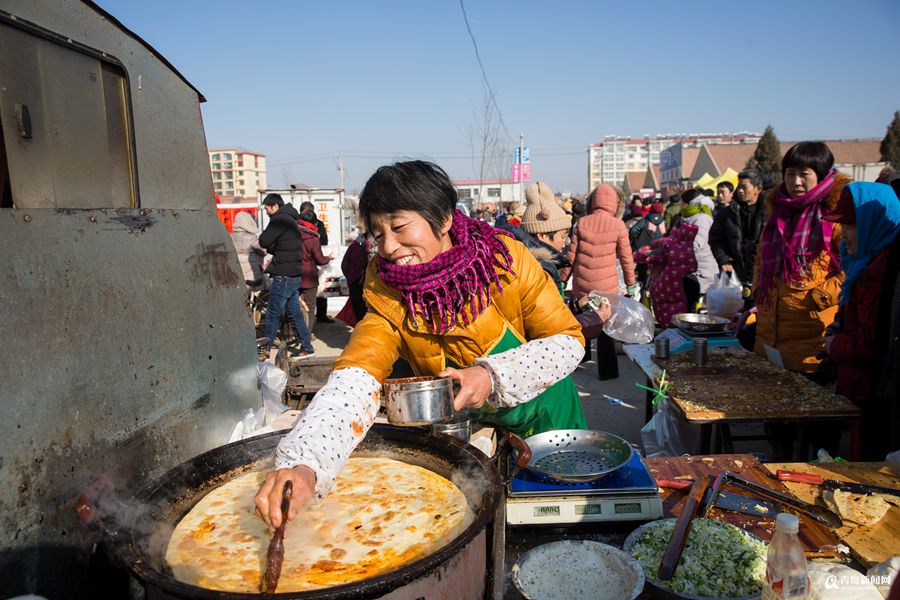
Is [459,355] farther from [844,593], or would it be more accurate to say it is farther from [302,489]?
[844,593]

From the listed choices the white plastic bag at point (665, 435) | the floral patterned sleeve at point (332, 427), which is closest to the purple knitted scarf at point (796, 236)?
the white plastic bag at point (665, 435)

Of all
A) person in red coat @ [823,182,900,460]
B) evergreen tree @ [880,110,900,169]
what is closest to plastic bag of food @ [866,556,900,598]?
person in red coat @ [823,182,900,460]

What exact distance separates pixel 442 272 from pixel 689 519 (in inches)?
42.0

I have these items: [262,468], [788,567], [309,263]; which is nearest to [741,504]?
[788,567]

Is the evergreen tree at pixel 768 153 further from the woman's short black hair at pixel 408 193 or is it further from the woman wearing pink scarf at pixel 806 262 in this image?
the woman's short black hair at pixel 408 193

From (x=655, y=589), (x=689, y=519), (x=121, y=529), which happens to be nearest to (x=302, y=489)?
(x=121, y=529)

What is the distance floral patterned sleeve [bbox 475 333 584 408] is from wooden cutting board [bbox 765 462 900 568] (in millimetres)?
967

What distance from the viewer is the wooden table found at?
122 inches

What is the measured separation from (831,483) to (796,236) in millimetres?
2474

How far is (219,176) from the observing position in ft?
263

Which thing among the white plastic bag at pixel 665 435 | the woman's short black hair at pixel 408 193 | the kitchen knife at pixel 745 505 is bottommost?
the white plastic bag at pixel 665 435

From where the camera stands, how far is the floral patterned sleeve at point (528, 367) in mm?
1934

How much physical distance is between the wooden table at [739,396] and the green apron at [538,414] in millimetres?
1022

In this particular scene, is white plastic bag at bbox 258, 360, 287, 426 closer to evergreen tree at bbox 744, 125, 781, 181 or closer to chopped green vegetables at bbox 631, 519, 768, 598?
chopped green vegetables at bbox 631, 519, 768, 598
